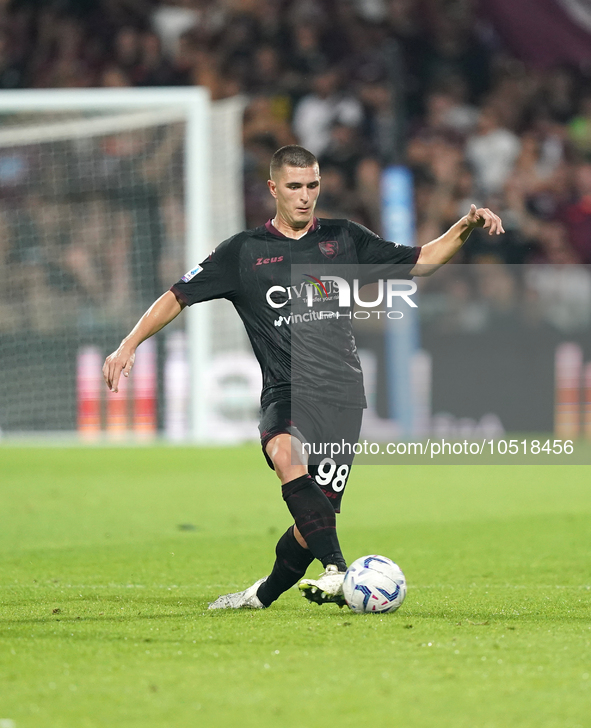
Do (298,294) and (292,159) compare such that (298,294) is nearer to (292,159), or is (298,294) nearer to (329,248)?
(329,248)

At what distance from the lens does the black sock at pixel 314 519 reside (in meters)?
5.16

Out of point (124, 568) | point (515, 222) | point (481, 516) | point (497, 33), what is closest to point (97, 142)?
point (515, 222)

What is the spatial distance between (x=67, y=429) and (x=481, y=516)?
790 cm

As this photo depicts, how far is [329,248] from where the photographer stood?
18.3ft

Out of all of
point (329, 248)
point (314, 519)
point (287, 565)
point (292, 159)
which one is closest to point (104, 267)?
point (329, 248)

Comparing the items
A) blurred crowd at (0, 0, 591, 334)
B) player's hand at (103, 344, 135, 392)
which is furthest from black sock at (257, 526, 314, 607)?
blurred crowd at (0, 0, 591, 334)

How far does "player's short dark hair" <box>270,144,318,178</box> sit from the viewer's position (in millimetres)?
5406

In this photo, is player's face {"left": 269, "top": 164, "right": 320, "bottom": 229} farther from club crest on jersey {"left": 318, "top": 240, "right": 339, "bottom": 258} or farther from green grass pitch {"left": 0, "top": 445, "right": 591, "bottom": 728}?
green grass pitch {"left": 0, "top": 445, "right": 591, "bottom": 728}

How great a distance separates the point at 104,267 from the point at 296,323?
11.0m

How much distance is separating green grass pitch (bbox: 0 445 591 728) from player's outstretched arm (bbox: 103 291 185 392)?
1021 millimetres

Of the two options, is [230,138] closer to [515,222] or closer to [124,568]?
[515,222]

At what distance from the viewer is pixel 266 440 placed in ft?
17.4

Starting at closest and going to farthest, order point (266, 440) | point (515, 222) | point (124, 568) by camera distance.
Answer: point (266, 440)
point (124, 568)
point (515, 222)

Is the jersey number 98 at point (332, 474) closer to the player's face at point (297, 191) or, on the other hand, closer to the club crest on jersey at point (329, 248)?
the club crest on jersey at point (329, 248)
